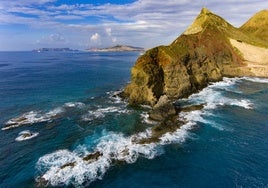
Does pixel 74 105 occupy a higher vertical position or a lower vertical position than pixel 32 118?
higher

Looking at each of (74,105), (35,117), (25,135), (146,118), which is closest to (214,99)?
(146,118)

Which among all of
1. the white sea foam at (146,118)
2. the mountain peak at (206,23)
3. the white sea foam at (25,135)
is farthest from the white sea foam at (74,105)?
the mountain peak at (206,23)

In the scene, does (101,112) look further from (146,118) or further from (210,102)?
(210,102)

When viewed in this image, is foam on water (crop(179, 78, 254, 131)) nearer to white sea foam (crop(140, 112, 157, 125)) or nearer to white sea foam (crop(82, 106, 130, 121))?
white sea foam (crop(140, 112, 157, 125))

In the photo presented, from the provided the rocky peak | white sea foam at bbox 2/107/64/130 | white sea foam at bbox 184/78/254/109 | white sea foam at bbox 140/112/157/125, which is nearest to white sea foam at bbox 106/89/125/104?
white sea foam at bbox 140/112/157/125

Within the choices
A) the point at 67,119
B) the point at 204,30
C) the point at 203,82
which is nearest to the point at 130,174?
the point at 67,119

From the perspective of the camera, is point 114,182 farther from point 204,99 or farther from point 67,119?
point 204,99
